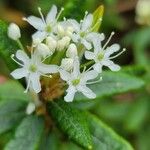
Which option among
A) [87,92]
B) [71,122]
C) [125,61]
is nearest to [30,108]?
[71,122]

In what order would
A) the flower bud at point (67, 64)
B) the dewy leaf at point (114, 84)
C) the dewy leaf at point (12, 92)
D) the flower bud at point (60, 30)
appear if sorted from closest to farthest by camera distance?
1. the flower bud at point (67, 64)
2. the flower bud at point (60, 30)
3. the dewy leaf at point (114, 84)
4. the dewy leaf at point (12, 92)

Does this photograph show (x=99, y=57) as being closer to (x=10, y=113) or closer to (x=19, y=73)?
(x=19, y=73)

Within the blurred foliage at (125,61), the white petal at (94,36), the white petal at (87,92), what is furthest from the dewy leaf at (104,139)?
the blurred foliage at (125,61)

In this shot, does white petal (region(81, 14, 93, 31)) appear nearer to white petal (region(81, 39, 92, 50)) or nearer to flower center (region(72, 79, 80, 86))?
white petal (region(81, 39, 92, 50))

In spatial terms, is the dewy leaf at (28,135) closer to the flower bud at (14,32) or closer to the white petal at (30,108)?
the white petal at (30,108)

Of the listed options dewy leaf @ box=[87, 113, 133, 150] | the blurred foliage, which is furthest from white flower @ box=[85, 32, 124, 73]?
the blurred foliage

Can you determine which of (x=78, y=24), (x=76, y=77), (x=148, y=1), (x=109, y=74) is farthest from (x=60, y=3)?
(x=148, y=1)

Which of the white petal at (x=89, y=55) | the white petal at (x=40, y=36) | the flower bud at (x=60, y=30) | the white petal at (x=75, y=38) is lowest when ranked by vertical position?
the white petal at (x=89, y=55)

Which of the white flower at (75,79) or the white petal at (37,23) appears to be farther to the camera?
the white petal at (37,23)

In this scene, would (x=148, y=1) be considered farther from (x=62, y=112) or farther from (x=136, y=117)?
(x=62, y=112)
